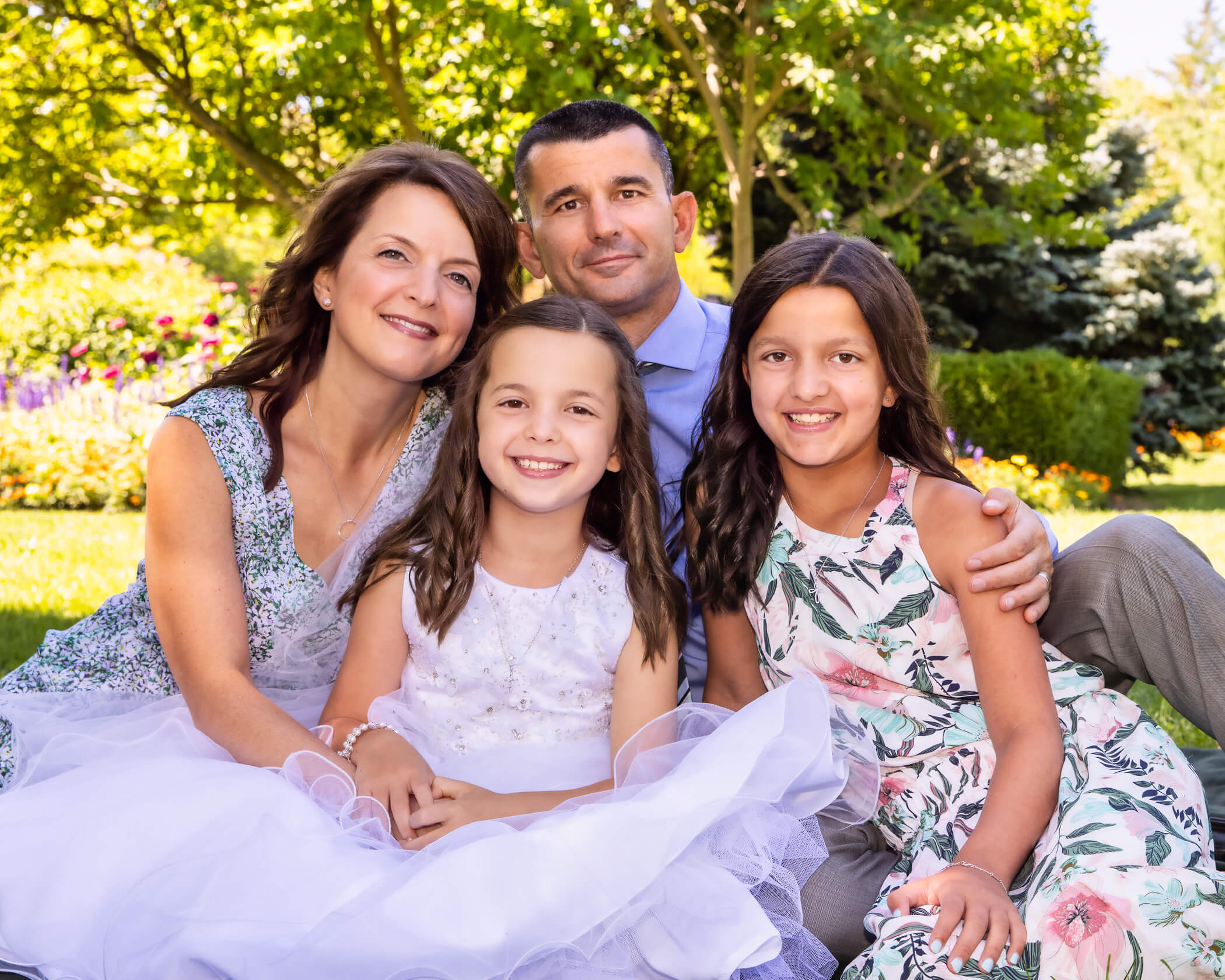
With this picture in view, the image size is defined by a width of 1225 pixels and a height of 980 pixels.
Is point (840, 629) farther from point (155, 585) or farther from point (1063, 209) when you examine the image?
point (1063, 209)

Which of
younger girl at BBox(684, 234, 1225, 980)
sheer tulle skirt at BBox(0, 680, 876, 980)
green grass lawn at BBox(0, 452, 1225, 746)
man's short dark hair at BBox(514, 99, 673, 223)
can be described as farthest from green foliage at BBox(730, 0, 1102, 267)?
sheer tulle skirt at BBox(0, 680, 876, 980)

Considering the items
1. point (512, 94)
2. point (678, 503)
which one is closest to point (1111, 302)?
point (512, 94)

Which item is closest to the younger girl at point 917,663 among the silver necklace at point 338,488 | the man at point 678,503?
the man at point 678,503

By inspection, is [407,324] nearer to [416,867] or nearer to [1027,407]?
[416,867]

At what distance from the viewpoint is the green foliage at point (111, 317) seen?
9.63 m

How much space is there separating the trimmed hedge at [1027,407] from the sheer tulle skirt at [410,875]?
9.15 metres

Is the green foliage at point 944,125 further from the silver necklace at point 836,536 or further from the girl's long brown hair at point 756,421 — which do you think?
the silver necklace at point 836,536

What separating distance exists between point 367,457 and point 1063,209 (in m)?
13.0

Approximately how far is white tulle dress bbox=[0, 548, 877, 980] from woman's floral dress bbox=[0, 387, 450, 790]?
13.9 inches

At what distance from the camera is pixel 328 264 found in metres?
2.86

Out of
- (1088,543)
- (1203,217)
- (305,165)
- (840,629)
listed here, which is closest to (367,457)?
(840,629)

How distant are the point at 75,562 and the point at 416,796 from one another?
465cm

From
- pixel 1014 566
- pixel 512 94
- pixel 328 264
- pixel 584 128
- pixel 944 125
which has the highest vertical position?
pixel 512 94

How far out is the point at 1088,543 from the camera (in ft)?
8.60
